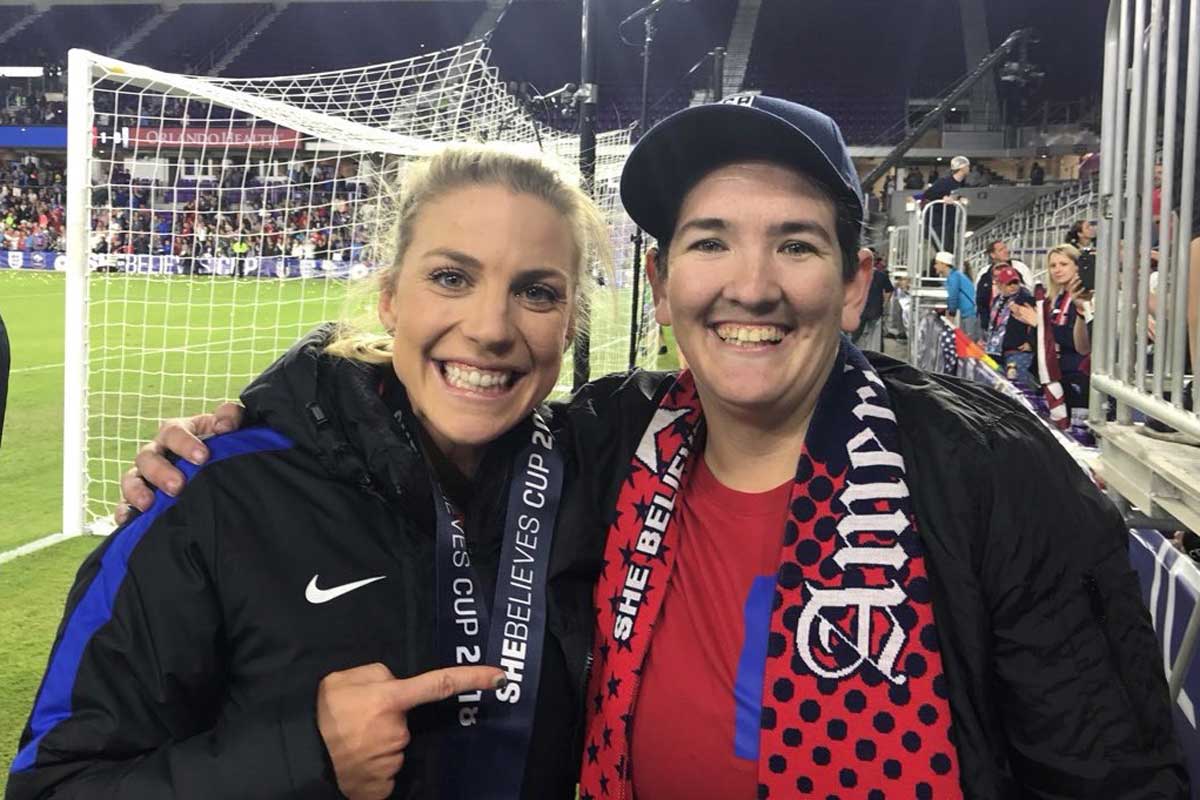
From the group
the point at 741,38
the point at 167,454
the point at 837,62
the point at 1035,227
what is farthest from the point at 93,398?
the point at 837,62

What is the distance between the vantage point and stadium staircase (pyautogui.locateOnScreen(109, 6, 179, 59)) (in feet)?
98.1

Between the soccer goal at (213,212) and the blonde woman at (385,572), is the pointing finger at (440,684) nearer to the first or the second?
the blonde woman at (385,572)

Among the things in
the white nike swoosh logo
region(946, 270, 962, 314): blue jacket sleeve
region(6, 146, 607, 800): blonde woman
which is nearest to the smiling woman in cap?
region(6, 146, 607, 800): blonde woman

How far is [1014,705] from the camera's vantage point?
4.09ft

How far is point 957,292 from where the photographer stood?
9312 mm

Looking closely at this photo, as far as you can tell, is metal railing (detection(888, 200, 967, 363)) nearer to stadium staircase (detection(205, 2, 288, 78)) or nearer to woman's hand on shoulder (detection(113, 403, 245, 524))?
woman's hand on shoulder (detection(113, 403, 245, 524))

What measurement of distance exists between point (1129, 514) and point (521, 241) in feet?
4.29

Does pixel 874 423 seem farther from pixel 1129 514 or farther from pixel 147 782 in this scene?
pixel 147 782

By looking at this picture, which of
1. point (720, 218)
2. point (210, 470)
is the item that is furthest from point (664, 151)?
point (210, 470)

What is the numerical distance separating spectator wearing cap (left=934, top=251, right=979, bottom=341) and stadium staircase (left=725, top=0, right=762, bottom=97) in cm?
1691

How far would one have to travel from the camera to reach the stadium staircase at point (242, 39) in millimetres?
28969

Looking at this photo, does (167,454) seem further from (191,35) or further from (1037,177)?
(191,35)

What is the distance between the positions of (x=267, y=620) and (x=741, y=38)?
28239 millimetres

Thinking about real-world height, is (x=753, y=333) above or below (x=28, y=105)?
below
